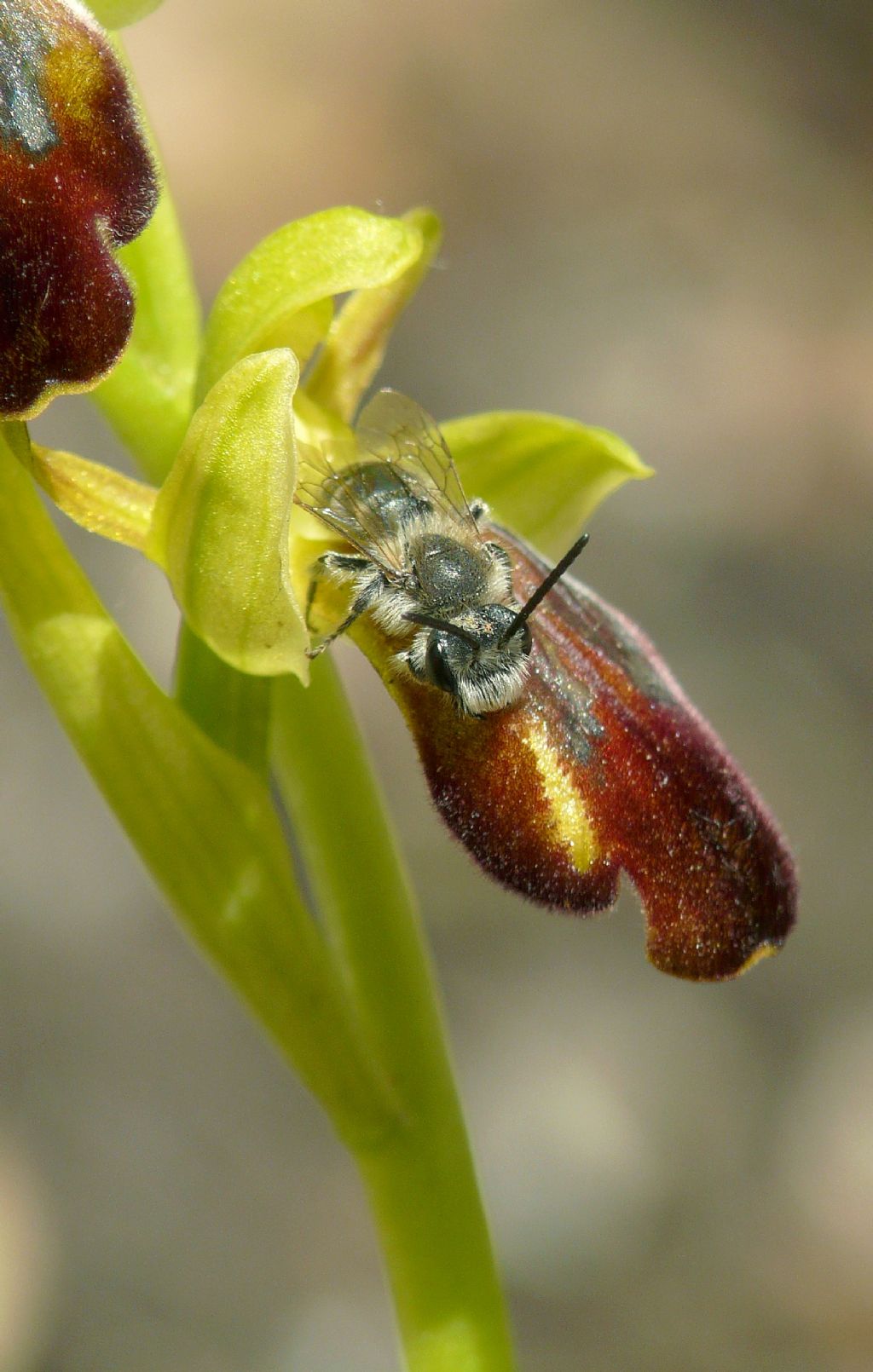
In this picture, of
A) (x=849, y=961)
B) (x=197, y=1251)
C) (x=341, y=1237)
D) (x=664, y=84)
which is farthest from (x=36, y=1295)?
(x=664, y=84)

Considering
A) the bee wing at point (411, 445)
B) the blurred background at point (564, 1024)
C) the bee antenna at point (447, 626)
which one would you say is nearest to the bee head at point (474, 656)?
the bee antenna at point (447, 626)

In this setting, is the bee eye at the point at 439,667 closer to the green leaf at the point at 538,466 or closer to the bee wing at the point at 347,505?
the bee wing at the point at 347,505

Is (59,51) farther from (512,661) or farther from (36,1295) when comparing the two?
(36,1295)

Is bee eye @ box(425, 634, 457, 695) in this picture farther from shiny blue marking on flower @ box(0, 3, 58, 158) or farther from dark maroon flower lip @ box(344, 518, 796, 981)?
shiny blue marking on flower @ box(0, 3, 58, 158)

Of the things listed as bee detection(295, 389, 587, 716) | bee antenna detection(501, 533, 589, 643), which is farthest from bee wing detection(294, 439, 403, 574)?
bee antenna detection(501, 533, 589, 643)

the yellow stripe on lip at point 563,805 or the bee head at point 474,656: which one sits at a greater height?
the bee head at point 474,656

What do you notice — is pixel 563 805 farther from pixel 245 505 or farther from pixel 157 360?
pixel 157 360
